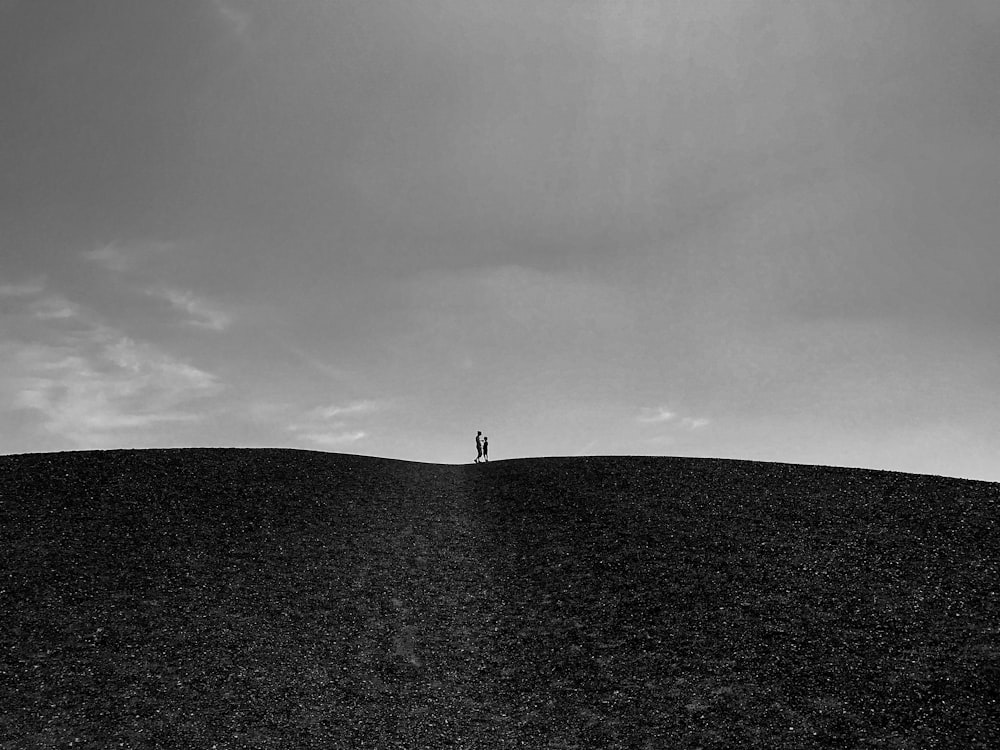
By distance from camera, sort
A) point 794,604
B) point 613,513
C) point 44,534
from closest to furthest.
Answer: point 794,604, point 44,534, point 613,513

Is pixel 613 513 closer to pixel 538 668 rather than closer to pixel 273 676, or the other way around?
pixel 538 668

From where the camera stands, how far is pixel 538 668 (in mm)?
18609

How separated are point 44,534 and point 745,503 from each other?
2681 centimetres

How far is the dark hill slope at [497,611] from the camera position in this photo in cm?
1606

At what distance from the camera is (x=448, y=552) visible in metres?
25.9

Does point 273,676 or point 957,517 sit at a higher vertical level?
point 957,517

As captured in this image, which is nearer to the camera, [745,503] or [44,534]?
[44,534]

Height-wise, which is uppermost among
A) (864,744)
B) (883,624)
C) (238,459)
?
(238,459)

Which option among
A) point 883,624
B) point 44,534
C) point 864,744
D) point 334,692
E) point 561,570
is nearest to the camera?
point 864,744

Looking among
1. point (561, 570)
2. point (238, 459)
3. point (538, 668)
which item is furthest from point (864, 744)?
point (238, 459)

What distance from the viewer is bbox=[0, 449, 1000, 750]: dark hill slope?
16.1 metres

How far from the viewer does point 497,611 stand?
2169 centimetres

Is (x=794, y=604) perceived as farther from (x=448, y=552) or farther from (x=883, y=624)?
(x=448, y=552)

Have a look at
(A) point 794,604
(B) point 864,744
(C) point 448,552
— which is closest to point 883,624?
(A) point 794,604
